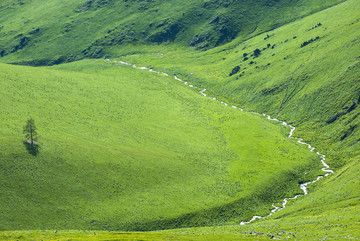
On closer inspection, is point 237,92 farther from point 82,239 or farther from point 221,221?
point 82,239

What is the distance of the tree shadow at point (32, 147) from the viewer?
91.3 metres

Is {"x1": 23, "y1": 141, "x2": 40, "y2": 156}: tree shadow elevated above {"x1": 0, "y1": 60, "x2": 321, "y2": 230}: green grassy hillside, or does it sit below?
above

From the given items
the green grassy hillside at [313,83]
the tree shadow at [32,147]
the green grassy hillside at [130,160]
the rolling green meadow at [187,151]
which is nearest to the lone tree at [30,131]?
the tree shadow at [32,147]

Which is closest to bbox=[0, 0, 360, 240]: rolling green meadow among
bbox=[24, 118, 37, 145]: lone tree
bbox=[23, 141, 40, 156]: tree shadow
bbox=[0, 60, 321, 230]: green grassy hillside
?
bbox=[0, 60, 321, 230]: green grassy hillside

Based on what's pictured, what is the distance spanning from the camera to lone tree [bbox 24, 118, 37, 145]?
302 feet

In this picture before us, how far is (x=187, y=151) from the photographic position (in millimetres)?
114875

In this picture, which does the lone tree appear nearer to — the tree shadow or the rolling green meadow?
the tree shadow

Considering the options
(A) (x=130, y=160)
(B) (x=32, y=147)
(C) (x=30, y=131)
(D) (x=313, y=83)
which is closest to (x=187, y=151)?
(A) (x=130, y=160)

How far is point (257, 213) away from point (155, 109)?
225ft

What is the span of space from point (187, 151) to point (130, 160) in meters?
21.1

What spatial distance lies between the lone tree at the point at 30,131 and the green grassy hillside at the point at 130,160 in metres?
2.21

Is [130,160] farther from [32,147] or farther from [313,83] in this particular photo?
[313,83]

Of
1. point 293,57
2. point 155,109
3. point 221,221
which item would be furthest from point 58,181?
point 293,57

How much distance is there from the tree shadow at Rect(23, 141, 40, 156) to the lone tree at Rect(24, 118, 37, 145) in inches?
32.3
